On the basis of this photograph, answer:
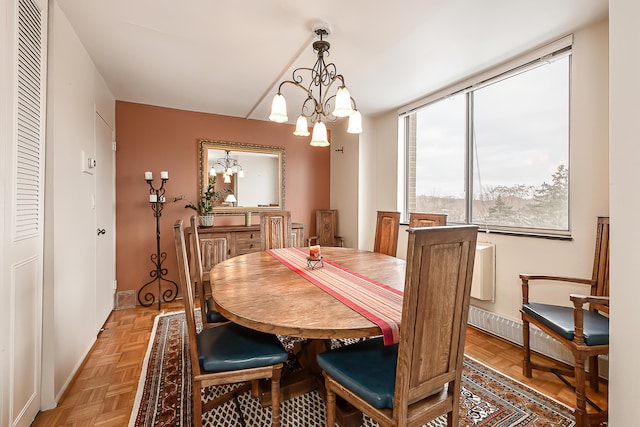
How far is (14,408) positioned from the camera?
4.45 feet

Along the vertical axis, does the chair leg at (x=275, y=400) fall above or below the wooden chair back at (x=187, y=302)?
below

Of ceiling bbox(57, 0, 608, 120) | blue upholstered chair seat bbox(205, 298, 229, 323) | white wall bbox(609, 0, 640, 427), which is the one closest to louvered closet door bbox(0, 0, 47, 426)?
ceiling bbox(57, 0, 608, 120)

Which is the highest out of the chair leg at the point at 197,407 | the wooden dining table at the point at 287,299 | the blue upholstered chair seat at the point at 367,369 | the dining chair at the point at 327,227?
the dining chair at the point at 327,227

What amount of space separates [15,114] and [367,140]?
3.47 metres

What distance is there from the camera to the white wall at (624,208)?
1184mm

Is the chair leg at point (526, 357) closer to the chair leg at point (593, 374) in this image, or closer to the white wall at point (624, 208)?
the chair leg at point (593, 374)

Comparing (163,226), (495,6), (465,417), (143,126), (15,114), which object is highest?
(495,6)

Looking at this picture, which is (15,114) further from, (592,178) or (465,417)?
(592,178)

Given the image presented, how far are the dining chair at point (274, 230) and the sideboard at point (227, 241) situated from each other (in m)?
0.66

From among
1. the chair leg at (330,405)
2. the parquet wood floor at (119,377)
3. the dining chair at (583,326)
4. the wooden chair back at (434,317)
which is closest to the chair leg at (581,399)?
the dining chair at (583,326)

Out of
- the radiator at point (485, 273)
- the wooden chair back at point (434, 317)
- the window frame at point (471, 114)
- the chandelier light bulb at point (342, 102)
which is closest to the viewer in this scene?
the wooden chair back at point (434, 317)

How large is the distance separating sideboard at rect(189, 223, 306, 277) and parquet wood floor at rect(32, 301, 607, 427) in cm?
92

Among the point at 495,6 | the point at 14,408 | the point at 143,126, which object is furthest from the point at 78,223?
the point at 495,6

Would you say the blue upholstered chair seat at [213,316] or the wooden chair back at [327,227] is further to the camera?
the wooden chair back at [327,227]
